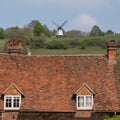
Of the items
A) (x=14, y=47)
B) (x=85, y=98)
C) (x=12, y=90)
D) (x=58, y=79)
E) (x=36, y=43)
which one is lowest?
(x=85, y=98)

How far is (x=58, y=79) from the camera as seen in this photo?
40.6 meters

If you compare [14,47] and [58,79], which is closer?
[58,79]

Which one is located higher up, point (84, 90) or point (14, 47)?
point (14, 47)

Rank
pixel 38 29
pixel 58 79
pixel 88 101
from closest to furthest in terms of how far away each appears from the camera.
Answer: pixel 88 101 → pixel 58 79 → pixel 38 29

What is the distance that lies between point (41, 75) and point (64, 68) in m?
2.23

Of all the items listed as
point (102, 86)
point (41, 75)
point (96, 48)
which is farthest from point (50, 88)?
point (96, 48)

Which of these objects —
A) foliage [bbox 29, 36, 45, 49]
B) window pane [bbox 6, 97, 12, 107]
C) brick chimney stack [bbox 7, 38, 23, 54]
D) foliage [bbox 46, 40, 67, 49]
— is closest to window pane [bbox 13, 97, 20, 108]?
window pane [bbox 6, 97, 12, 107]

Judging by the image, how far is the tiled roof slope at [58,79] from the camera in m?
38.6

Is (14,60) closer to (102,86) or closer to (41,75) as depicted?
(41,75)

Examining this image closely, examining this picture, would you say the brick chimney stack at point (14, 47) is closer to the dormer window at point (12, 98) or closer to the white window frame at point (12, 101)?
the dormer window at point (12, 98)

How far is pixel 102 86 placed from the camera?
39.9 metres

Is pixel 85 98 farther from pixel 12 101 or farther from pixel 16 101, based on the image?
pixel 12 101

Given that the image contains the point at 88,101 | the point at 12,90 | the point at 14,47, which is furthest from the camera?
the point at 14,47

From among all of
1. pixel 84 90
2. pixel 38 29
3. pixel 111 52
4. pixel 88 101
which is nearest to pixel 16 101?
pixel 84 90
